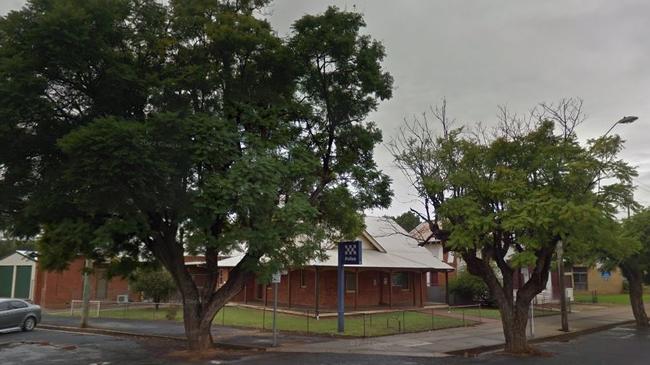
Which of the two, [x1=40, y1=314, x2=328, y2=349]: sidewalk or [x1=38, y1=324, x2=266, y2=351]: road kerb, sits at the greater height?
[x1=40, y1=314, x2=328, y2=349]: sidewalk

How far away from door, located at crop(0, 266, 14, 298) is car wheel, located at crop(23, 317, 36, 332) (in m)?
17.1

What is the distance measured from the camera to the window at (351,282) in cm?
3284

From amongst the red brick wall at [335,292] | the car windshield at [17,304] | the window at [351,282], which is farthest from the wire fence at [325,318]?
the car windshield at [17,304]

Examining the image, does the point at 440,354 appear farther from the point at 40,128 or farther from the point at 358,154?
the point at 40,128

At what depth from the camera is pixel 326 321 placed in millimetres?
26438

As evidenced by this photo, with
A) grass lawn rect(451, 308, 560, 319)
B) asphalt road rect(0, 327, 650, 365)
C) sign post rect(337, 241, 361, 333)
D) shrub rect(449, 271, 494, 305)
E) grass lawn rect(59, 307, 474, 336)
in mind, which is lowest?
asphalt road rect(0, 327, 650, 365)

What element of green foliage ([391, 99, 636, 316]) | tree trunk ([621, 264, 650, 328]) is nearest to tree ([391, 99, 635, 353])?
green foliage ([391, 99, 636, 316])

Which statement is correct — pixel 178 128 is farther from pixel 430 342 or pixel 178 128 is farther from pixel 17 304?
pixel 17 304

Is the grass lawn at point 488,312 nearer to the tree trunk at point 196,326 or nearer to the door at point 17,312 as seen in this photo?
the tree trunk at point 196,326

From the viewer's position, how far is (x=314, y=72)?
56.3 feet

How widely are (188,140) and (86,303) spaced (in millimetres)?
13599

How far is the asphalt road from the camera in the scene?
15195 mm

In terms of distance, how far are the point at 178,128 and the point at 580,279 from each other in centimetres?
5569

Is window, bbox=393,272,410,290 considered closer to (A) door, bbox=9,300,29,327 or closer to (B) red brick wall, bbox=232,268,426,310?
(B) red brick wall, bbox=232,268,426,310
